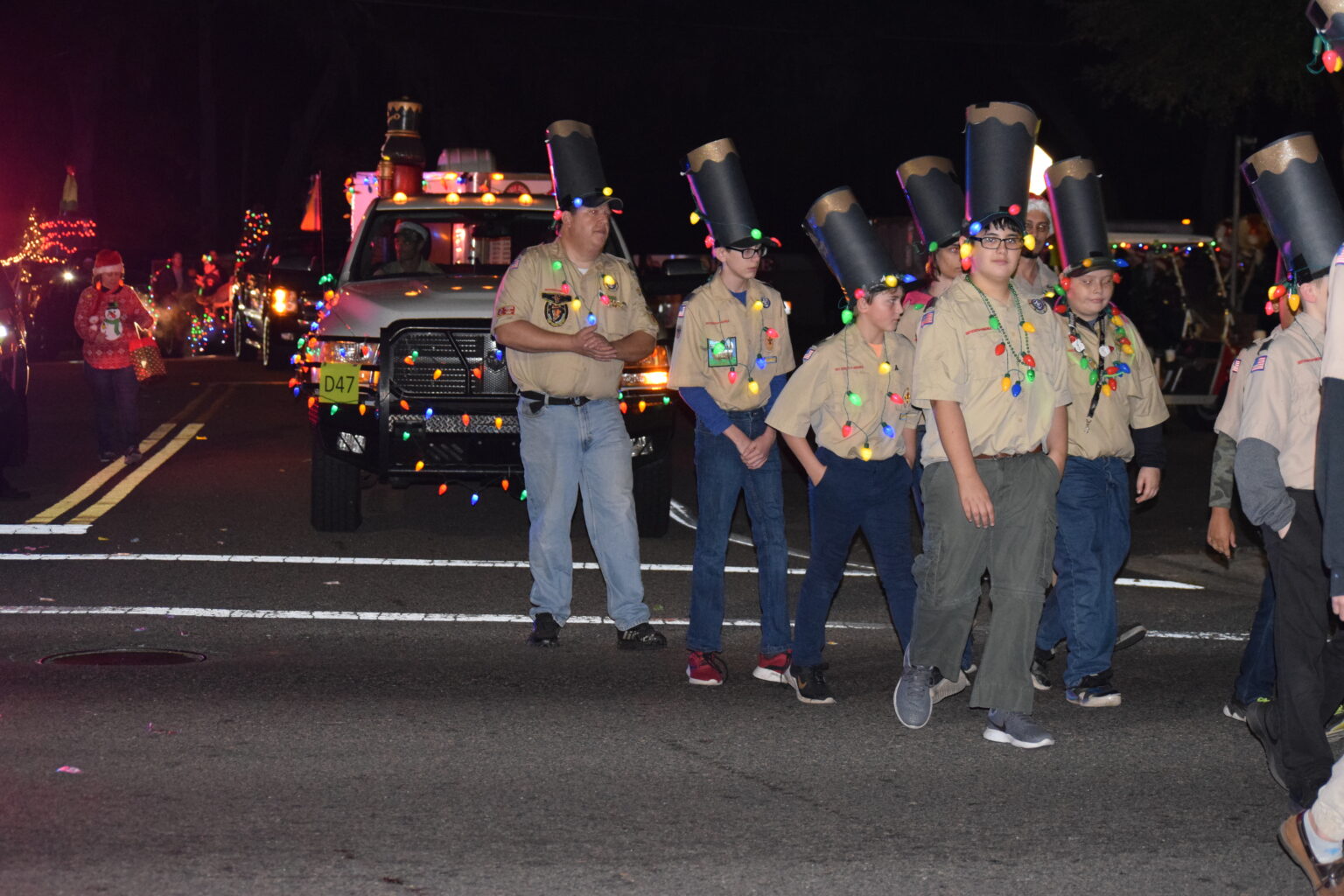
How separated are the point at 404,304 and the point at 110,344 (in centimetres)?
485

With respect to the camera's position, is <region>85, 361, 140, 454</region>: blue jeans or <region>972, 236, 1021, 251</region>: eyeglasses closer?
<region>972, 236, 1021, 251</region>: eyeglasses

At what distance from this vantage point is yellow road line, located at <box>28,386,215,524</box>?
12.1 meters

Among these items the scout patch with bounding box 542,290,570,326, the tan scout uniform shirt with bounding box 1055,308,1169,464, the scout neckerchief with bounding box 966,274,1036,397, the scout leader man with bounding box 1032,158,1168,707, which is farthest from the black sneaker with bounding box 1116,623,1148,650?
the scout patch with bounding box 542,290,570,326

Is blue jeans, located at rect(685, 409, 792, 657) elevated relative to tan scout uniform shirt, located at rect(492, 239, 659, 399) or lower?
lower

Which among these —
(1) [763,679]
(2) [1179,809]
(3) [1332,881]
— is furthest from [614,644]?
(3) [1332,881]

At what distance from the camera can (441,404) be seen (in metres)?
10.8

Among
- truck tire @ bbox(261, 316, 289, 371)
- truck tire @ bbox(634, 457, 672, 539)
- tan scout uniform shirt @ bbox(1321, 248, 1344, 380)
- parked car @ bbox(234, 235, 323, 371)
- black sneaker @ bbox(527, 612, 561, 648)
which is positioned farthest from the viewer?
truck tire @ bbox(261, 316, 289, 371)

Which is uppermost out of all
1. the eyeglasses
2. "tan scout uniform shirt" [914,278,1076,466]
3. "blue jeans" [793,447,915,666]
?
the eyeglasses

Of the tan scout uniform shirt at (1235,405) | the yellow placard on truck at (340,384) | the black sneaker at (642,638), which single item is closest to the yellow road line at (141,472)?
the yellow placard on truck at (340,384)

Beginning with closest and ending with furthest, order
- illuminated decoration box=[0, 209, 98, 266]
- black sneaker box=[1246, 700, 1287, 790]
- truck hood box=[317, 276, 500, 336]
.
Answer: black sneaker box=[1246, 700, 1287, 790], truck hood box=[317, 276, 500, 336], illuminated decoration box=[0, 209, 98, 266]

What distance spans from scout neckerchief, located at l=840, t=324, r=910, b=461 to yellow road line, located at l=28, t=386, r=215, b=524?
22.1ft

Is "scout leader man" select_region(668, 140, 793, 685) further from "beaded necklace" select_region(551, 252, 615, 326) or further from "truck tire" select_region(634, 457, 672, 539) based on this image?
"truck tire" select_region(634, 457, 672, 539)

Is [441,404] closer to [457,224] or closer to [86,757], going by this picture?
[457,224]

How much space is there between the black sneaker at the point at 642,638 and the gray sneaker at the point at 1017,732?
1.99 metres
